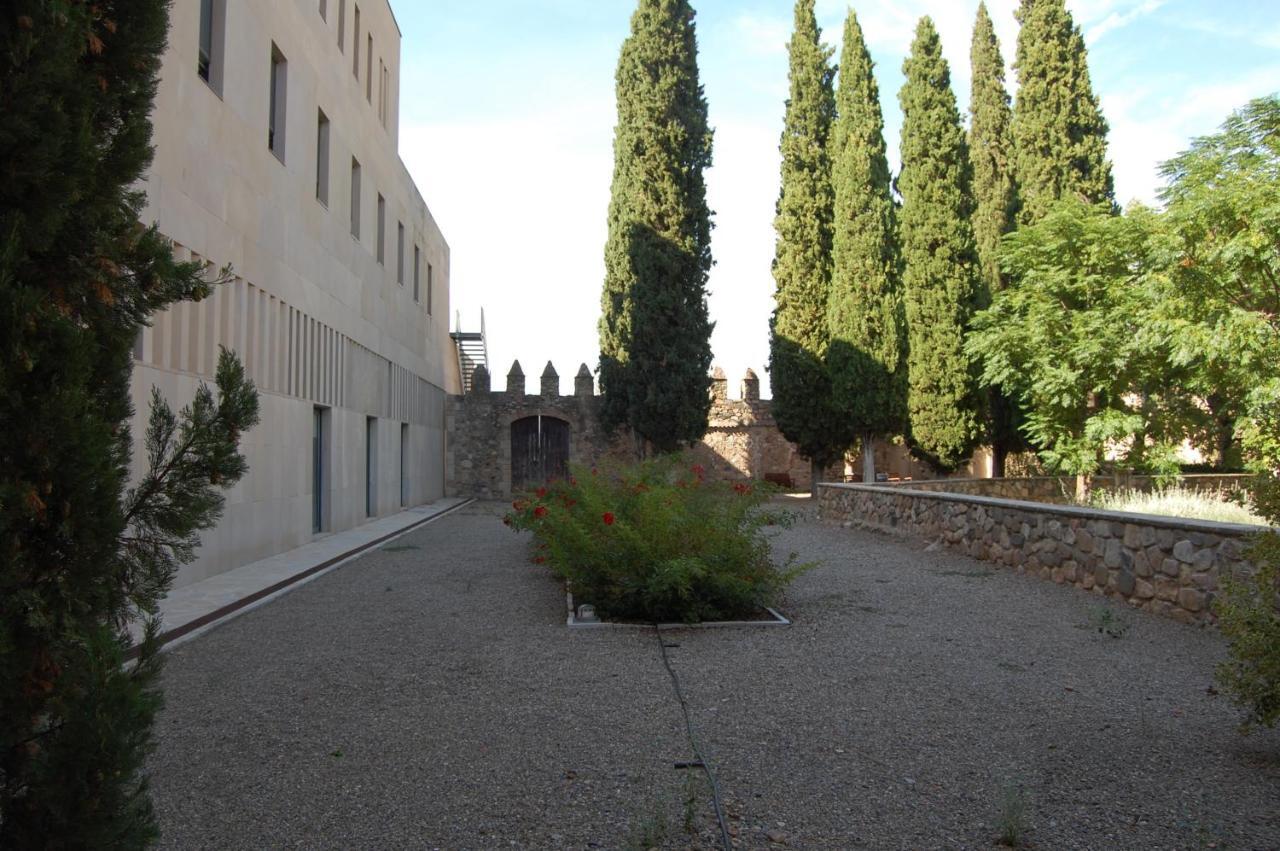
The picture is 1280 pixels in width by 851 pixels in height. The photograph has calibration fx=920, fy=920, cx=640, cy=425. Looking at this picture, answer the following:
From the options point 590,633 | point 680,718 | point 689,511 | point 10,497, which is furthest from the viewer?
point 689,511

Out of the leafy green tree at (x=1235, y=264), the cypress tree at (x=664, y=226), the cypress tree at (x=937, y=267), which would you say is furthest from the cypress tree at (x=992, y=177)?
the leafy green tree at (x=1235, y=264)

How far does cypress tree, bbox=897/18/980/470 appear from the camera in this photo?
74.2ft

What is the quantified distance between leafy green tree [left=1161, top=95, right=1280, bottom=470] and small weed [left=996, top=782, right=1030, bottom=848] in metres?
13.1

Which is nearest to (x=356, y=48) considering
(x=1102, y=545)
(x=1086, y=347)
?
(x=1086, y=347)

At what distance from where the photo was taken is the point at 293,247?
13.2 m

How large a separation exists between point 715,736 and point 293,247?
11180 millimetres

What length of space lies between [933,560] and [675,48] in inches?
692

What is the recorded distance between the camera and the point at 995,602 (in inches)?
320

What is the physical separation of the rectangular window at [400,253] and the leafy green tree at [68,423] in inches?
815

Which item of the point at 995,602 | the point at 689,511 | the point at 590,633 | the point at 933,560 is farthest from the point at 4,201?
the point at 933,560

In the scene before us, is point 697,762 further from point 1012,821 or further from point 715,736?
point 1012,821

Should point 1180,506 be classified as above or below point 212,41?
below

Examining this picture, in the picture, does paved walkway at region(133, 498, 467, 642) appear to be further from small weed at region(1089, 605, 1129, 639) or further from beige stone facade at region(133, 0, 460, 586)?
small weed at region(1089, 605, 1129, 639)

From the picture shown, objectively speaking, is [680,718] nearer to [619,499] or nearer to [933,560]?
[619,499]
